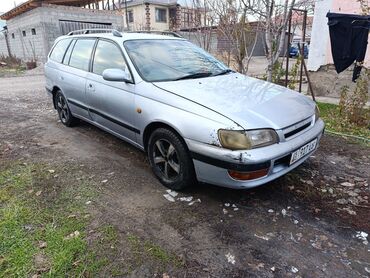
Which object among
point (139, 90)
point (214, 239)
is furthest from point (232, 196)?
point (139, 90)

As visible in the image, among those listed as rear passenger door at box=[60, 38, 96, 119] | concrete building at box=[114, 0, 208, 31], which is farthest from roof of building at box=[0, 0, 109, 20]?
rear passenger door at box=[60, 38, 96, 119]

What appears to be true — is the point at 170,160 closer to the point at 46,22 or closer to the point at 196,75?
the point at 196,75

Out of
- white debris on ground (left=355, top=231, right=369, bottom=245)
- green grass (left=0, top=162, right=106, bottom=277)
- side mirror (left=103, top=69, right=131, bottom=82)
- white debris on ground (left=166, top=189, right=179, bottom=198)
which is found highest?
side mirror (left=103, top=69, right=131, bottom=82)

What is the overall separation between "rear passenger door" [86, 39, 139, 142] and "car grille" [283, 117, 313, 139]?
5.39ft

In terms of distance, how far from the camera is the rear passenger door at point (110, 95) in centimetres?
353

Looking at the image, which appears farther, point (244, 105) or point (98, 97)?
point (98, 97)

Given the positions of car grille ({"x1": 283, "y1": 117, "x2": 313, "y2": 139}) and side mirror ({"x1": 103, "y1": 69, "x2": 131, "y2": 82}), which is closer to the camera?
car grille ({"x1": 283, "y1": 117, "x2": 313, "y2": 139})

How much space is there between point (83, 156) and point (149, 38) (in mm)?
1856

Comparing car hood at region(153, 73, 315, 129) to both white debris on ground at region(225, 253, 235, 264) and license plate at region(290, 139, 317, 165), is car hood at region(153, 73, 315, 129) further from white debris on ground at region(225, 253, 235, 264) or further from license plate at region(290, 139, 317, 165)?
white debris on ground at region(225, 253, 235, 264)

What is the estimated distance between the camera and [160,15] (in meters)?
34.8

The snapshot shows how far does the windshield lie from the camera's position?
352 cm

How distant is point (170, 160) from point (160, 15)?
34.9 metres

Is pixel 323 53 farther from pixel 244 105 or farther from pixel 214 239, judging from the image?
pixel 214 239

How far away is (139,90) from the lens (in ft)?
11.0
